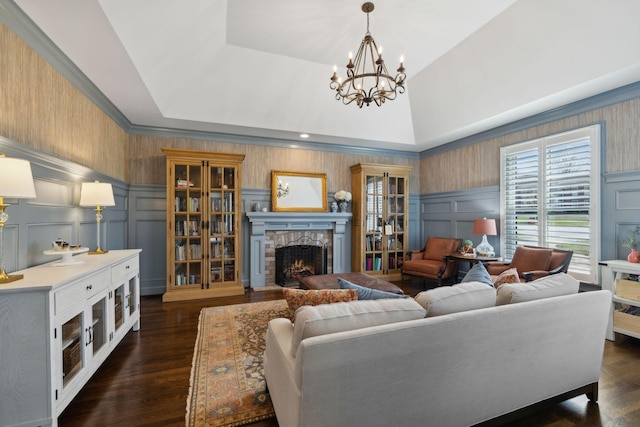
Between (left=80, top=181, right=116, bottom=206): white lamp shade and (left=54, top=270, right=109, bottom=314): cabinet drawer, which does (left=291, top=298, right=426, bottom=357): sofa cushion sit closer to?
(left=54, top=270, right=109, bottom=314): cabinet drawer

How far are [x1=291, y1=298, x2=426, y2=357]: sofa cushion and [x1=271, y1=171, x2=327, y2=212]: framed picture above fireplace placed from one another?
3.86 metres

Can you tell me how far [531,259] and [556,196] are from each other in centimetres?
95

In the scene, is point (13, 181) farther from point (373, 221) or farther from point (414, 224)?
point (414, 224)

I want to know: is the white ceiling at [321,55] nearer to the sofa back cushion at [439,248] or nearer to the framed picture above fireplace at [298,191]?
the framed picture above fireplace at [298,191]

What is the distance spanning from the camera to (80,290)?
1.96 m

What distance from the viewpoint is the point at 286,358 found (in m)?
1.45

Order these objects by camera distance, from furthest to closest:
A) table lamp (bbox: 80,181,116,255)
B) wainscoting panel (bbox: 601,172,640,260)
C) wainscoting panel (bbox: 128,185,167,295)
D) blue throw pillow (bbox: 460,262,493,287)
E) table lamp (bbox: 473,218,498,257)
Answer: wainscoting panel (bbox: 128,185,167,295) → table lamp (bbox: 473,218,498,257) → wainscoting panel (bbox: 601,172,640,260) → table lamp (bbox: 80,181,116,255) → blue throw pillow (bbox: 460,262,493,287)

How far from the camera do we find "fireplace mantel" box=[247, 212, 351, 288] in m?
4.99

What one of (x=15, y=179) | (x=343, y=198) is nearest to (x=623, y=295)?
(x=343, y=198)

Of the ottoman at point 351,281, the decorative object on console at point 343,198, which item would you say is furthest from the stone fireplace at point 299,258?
the ottoman at point 351,281

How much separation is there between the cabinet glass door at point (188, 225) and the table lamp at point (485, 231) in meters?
4.43

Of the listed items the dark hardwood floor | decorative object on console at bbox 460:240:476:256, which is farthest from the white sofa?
decorative object on console at bbox 460:240:476:256

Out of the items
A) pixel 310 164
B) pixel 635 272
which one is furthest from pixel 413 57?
pixel 635 272

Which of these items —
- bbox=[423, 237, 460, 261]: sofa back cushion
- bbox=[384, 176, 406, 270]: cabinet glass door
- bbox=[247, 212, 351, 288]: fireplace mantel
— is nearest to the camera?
bbox=[247, 212, 351, 288]: fireplace mantel
